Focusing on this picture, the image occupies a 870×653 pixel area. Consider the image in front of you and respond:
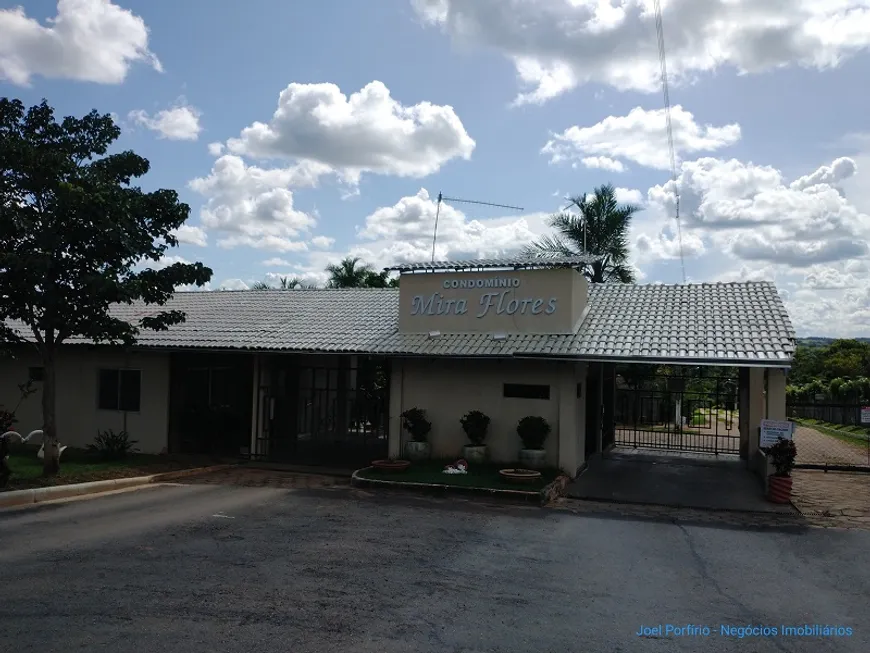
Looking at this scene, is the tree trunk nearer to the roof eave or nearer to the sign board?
the roof eave

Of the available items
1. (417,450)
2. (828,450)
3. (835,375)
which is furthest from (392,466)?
(835,375)

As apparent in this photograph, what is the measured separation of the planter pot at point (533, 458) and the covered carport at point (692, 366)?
3.01ft

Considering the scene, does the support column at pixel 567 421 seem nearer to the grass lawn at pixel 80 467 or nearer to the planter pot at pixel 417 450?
the planter pot at pixel 417 450

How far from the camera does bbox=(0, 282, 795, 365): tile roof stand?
13.9 meters

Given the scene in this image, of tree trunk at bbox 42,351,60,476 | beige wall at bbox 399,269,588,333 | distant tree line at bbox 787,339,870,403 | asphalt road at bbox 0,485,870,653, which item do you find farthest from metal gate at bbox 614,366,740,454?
tree trunk at bbox 42,351,60,476

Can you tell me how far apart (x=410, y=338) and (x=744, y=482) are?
25.2 feet

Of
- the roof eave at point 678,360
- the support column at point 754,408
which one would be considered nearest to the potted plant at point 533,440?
the roof eave at point 678,360

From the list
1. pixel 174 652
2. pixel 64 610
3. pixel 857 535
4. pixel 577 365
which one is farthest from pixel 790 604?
pixel 577 365

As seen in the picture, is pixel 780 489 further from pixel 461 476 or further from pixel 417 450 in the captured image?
pixel 417 450

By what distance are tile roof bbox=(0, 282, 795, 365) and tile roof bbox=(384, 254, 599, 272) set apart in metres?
1.50

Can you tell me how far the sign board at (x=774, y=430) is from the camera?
1296 centimetres

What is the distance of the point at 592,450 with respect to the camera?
1850 centimetres

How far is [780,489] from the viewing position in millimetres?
12633

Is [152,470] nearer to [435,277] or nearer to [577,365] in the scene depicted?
[435,277]
